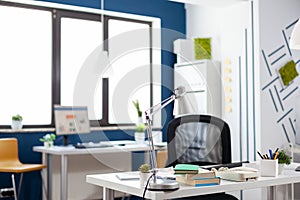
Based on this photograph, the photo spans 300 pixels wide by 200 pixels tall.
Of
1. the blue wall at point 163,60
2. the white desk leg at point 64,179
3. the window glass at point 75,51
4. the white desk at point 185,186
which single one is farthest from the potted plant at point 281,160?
the window glass at point 75,51

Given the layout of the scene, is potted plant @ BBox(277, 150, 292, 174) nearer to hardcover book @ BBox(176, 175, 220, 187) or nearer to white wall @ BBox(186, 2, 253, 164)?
hardcover book @ BBox(176, 175, 220, 187)

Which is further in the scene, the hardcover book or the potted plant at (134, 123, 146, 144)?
the potted plant at (134, 123, 146, 144)

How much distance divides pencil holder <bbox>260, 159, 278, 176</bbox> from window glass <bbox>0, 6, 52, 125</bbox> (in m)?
3.32

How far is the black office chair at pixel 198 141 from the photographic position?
303 cm

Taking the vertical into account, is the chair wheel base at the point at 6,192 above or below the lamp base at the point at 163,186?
below

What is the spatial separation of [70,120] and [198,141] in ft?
6.23

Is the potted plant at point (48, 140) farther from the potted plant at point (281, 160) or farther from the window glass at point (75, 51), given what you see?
the potted plant at point (281, 160)

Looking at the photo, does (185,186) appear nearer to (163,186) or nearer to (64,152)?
(163,186)

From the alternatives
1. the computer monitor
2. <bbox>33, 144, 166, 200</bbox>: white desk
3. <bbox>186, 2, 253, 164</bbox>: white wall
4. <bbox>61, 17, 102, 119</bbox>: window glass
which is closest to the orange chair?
<bbox>33, 144, 166, 200</bbox>: white desk

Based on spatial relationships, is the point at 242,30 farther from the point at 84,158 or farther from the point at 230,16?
the point at 84,158

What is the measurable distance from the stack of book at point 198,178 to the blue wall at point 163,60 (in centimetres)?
199

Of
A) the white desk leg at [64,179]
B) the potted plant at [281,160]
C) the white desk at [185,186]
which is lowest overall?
the white desk leg at [64,179]

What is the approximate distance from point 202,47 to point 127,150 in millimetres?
1701

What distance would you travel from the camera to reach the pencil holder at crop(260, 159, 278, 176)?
7.59 ft
